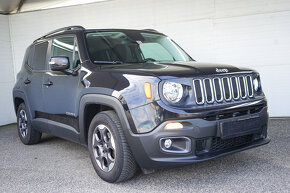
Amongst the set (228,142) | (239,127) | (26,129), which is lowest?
(26,129)

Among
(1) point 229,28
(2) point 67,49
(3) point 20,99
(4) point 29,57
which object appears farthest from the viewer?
(1) point 229,28

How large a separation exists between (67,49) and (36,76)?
0.96m

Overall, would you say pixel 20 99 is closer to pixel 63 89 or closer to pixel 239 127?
pixel 63 89

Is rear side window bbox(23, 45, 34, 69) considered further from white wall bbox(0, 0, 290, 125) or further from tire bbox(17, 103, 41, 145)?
white wall bbox(0, 0, 290, 125)

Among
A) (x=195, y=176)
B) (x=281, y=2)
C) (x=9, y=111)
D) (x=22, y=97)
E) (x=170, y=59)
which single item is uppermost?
(x=281, y=2)

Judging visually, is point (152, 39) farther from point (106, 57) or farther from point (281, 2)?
point (281, 2)

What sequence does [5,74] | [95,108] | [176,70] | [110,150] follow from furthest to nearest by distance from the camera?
1. [5,74]
2. [95,108]
3. [110,150]
4. [176,70]

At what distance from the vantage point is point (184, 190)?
333cm

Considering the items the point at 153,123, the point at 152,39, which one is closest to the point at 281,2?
the point at 152,39

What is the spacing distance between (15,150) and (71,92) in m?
2.10

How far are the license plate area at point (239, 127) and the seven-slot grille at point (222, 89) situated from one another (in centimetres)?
24

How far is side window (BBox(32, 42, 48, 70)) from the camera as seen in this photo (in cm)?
513

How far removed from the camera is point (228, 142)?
11.2ft

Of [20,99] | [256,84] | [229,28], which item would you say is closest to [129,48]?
[256,84]
